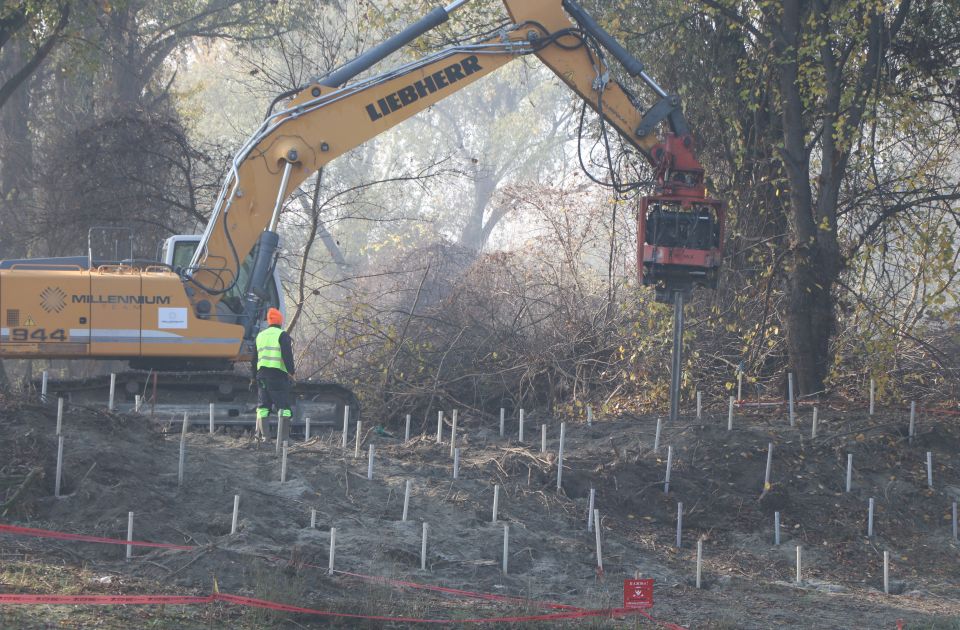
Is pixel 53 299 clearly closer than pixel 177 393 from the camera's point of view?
Yes

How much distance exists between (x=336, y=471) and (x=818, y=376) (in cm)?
659

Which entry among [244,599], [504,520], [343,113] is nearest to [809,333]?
[504,520]

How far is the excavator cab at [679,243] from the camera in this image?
38.0ft

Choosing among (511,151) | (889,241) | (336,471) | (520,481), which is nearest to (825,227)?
(889,241)

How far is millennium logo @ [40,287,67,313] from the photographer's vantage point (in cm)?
1260

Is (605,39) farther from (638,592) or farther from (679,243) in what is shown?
(638,592)

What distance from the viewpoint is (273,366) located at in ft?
39.7

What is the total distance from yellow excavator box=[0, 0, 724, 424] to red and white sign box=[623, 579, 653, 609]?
626 cm

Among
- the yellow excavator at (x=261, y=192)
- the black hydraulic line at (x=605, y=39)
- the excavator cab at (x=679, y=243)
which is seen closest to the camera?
the excavator cab at (x=679, y=243)

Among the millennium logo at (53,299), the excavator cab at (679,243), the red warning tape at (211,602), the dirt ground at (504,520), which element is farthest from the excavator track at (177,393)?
the red warning tape at (211,602)

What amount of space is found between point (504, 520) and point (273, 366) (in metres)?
3.46

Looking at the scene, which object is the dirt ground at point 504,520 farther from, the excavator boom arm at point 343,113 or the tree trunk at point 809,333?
the excavator boom arm at point 343,113

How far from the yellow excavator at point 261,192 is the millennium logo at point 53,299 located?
0.04 feet

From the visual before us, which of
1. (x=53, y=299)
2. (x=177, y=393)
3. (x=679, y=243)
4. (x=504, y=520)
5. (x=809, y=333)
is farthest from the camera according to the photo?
(x=809, y=333)
